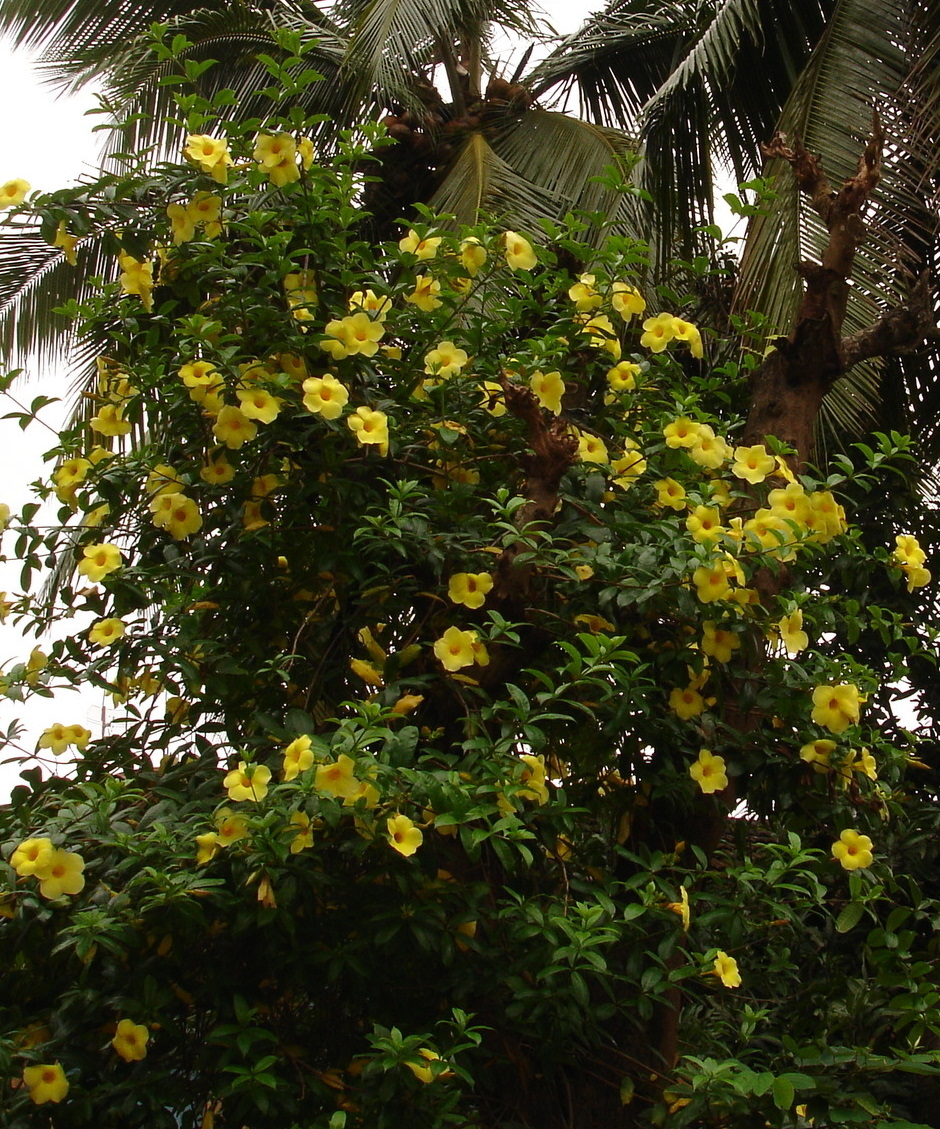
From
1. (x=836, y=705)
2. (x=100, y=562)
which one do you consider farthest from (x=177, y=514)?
(x=836, y=705)

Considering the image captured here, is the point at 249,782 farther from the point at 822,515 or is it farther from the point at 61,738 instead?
the point at 822,515

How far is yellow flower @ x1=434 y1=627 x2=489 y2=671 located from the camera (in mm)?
2287

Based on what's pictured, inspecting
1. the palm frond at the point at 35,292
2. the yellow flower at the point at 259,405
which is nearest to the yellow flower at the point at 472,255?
the yellow flower at the point at 259,405

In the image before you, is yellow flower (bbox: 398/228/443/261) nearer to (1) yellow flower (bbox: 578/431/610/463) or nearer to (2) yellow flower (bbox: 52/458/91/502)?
(1) yellow flower (bbox: 578/431/610/463)

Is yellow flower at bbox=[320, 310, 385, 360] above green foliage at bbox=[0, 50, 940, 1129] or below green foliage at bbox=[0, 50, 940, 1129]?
above

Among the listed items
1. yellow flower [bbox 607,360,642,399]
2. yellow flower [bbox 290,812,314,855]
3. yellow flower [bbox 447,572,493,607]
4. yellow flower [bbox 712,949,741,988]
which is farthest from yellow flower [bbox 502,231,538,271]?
yellow flower [bbox 712,949,741,988]

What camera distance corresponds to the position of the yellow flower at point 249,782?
6.75 feet

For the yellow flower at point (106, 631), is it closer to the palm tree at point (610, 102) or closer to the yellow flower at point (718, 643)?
the yellow flower at point (718, 643)

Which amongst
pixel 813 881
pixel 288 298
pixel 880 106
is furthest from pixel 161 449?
pixel 880 106

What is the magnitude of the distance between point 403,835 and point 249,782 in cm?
28

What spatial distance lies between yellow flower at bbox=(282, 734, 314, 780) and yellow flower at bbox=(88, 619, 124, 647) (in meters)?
0.62

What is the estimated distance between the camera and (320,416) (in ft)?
8.14

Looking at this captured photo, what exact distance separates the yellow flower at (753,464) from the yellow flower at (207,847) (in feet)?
4.27

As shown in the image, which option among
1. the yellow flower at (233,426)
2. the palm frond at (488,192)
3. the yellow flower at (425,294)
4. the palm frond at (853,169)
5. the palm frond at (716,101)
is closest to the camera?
the yellow flower at (233,426)
